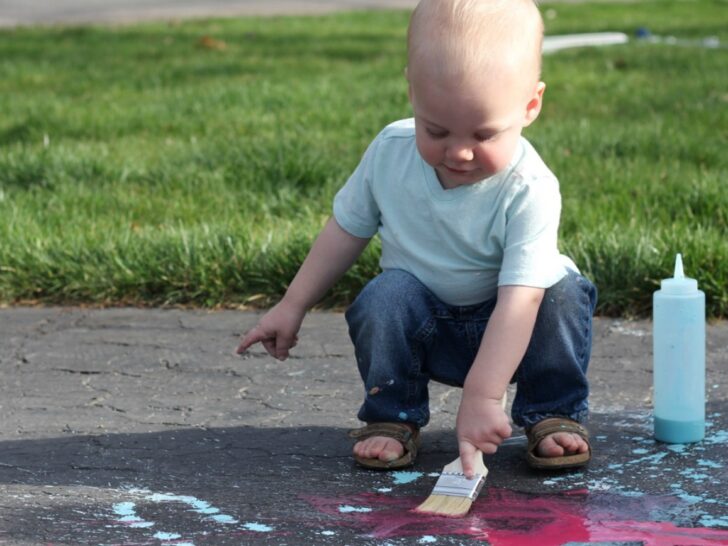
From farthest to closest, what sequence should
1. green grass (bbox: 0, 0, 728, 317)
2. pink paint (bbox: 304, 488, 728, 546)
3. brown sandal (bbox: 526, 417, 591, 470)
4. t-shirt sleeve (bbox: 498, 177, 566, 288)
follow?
1. green grass (bbox: 0, 0, 728, 317)
2. brown sandal (bbox: 526, 417, 591, 470)
3. t-shirt sleeve (bbox: 498, 177, 566, 288)
4. pink paint (bbox: 304, 488, 728, 546)

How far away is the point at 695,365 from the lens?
261cm

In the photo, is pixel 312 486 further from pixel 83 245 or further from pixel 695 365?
pixel 83 245

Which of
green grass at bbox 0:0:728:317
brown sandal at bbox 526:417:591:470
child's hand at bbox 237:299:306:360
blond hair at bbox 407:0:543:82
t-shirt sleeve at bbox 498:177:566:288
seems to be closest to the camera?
blond hair at bbox 407:0:543:82

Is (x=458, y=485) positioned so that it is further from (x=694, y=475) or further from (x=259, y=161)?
(x=259, y=161)

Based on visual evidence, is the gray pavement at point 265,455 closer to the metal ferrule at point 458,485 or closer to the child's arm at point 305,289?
the metal ferrule at point 458,485

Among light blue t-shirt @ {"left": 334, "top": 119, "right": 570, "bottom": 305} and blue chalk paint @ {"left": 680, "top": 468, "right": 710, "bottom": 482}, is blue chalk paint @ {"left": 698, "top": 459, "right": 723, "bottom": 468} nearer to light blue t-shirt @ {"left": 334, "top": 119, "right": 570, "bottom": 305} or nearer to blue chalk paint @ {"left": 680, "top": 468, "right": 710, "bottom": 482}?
blue chalk paint @ {"left": 680, "top": 468, "right": 710, "bottom": 482}

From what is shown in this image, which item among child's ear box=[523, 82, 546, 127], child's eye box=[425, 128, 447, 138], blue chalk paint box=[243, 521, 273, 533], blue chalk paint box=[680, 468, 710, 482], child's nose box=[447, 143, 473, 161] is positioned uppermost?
child's ear box=[523, 82, 546, 127]

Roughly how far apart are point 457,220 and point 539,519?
0.59 m

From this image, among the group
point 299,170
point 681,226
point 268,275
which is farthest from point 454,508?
point 299,170

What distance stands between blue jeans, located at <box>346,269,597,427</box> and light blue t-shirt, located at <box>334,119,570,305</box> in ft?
0.14

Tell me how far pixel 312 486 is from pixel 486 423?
1.30 feet

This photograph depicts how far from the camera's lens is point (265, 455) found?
2.66m

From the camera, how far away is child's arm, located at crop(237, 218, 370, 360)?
8.64 feet

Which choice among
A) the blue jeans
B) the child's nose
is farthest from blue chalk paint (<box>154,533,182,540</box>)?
the child's nose
